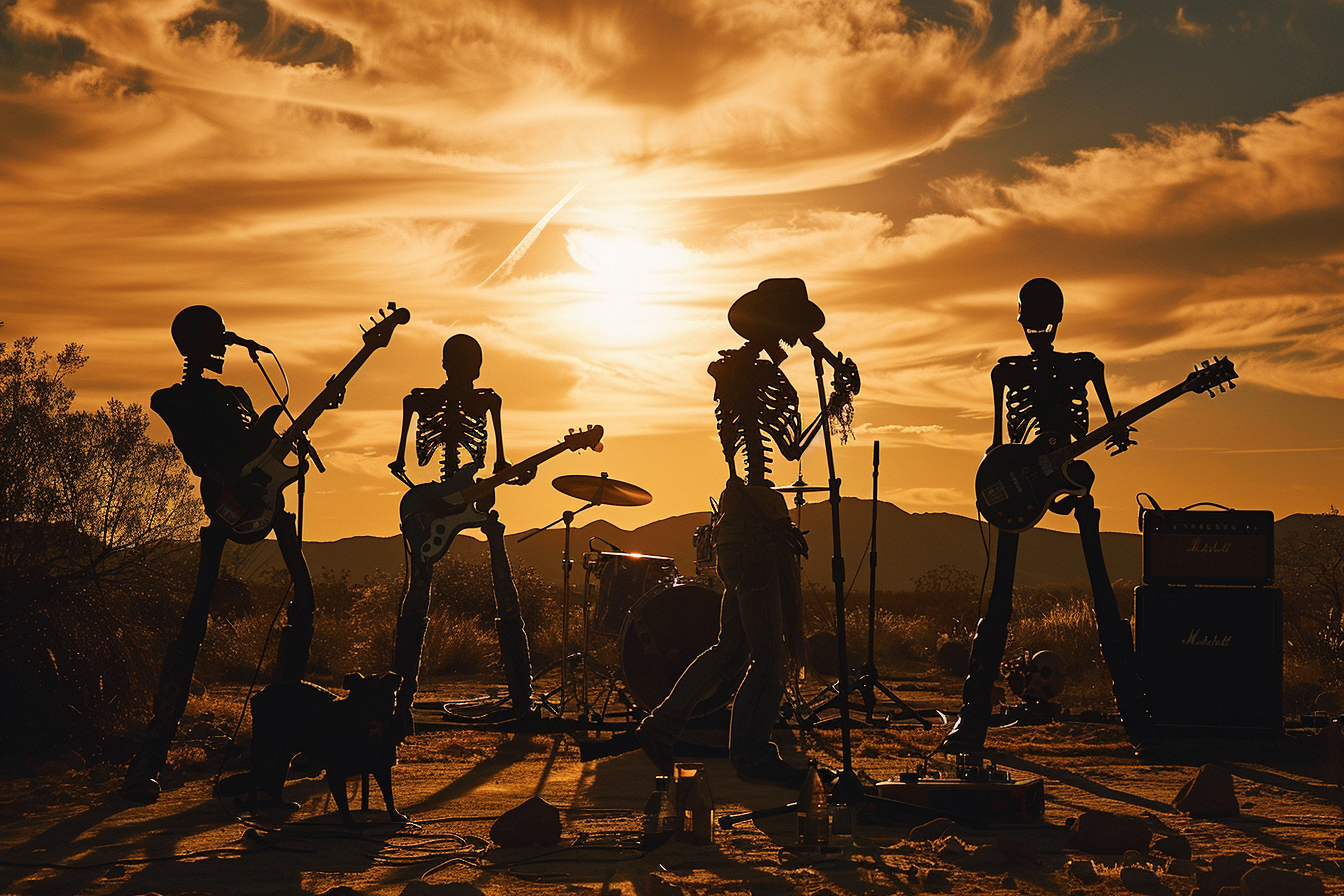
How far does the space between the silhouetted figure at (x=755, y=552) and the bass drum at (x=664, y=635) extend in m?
2.43

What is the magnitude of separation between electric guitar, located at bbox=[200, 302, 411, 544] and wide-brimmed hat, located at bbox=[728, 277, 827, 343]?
2280mm

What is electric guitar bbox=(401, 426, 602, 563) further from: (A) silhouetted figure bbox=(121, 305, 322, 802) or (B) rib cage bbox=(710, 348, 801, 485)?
(B) rib cage bbox=(710, 348, 801, 485)

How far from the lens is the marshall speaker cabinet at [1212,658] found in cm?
855

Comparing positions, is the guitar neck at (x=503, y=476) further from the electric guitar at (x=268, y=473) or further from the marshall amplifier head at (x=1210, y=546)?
the marshall amplifier head at (x=1210, y=546)

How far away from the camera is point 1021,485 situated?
782 cm

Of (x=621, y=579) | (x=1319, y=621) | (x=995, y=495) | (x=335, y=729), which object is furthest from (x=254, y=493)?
(x=1319, y=621)

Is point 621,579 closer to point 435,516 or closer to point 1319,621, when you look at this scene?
point 435,516

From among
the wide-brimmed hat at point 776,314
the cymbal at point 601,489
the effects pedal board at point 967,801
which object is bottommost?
the effects pedal board at point 967,801

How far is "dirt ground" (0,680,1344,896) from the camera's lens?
15.4 ft

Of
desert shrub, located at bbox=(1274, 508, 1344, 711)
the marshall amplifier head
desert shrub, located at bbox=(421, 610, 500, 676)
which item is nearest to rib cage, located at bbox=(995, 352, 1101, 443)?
the marshall amplifier head

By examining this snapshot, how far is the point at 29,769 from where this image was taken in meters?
7.76

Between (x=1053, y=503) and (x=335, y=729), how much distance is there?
4902mm

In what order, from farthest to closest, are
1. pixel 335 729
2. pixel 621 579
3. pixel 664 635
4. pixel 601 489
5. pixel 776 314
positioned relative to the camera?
pixel 621 579, pixel 601 489, pixel 664 635, pixel 776 314, pixel 335 729

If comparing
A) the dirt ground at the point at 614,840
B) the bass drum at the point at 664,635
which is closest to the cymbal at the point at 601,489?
the bass drum at the point at 664,635
